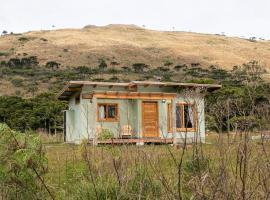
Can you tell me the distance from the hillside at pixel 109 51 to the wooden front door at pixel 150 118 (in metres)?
20.7

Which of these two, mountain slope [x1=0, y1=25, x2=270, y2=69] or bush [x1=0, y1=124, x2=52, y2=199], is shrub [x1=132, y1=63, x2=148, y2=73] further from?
bush [x1=0, y1=124, x2=52, y2=199]

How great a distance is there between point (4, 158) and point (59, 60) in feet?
182

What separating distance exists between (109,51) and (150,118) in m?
45.8

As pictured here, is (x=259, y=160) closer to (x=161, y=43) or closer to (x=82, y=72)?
(x=82, y=72)

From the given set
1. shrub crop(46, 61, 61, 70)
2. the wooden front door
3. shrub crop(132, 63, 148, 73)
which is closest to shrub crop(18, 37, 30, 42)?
shrub crop(46, 61, 61, 70)

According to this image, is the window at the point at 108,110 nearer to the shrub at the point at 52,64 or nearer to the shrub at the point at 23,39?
the shrub at the point at 52,64

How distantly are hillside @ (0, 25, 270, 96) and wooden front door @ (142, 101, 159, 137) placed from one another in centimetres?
2066

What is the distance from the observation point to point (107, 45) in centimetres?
7088

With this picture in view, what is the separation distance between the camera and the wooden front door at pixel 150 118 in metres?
20.8

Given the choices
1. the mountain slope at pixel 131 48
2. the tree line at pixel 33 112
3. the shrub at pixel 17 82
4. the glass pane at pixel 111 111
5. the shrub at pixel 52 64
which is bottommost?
the tree line at pixel 33 112

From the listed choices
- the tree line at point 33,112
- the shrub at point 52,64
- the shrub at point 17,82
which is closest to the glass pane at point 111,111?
the tree line at point 33,112

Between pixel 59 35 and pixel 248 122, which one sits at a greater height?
pixel 59 35

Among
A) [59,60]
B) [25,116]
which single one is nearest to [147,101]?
[25,116]

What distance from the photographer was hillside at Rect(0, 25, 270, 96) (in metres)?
46.3
